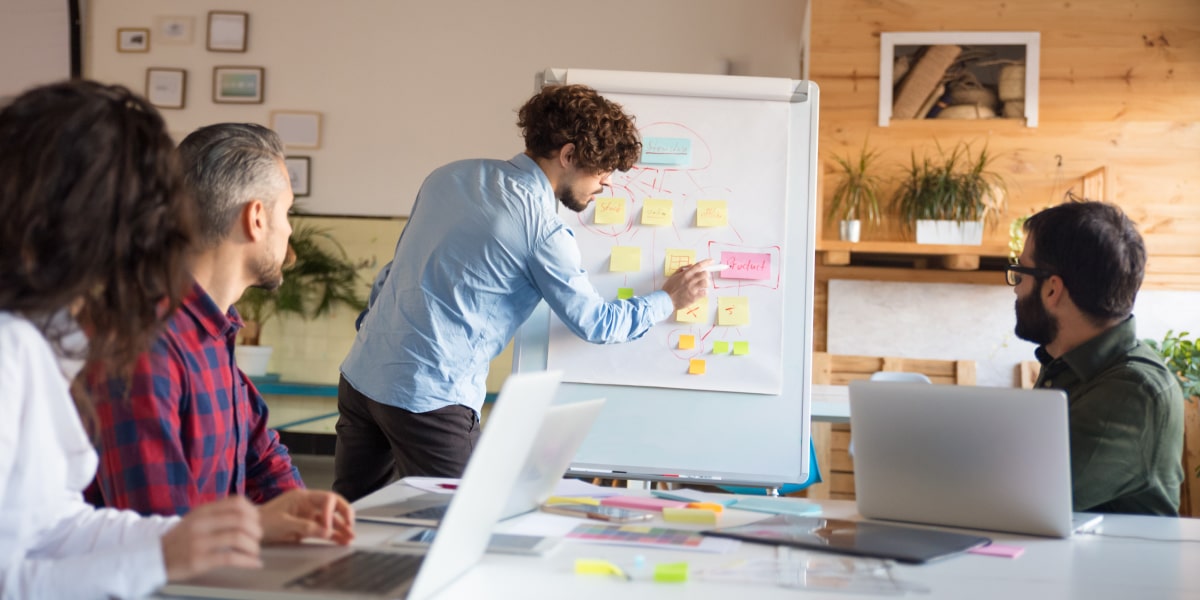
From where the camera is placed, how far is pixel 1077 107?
488 centimetres

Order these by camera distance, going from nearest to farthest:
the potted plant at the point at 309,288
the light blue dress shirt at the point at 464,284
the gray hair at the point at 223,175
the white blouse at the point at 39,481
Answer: the white blouse at the point at 39,481, the gray hair at the point at 223,175, the light blue dress shirt at the point at 464,284, the potted plant at the point at 309,288

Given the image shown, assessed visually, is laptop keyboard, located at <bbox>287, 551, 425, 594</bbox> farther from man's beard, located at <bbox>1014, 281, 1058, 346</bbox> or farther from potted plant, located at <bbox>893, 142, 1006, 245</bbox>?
potted plant, located at <bbox>893, 142, 1006, 245</bbox>

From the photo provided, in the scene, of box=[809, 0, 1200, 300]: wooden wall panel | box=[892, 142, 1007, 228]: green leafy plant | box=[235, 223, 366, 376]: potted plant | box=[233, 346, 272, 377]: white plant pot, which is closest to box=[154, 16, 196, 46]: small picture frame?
box=[235, 223, 366, 376]: potted plant

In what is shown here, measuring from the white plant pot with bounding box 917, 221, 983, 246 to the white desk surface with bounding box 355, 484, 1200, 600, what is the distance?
3.32 m

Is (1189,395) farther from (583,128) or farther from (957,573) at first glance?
(957,573)

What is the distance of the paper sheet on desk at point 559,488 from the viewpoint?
190 centimetres

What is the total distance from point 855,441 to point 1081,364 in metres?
0.55

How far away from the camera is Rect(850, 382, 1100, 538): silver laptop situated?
1.56 metres

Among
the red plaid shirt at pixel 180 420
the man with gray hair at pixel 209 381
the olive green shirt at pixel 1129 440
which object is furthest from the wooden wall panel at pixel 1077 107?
the red plaid shirt at pixel 180 420

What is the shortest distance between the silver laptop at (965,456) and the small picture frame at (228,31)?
199 inches

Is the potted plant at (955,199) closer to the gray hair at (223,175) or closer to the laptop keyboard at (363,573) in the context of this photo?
the gray hair at (223,175)

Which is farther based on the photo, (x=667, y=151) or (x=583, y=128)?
(x=667, y=151)

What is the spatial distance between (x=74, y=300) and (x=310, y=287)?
4930mm

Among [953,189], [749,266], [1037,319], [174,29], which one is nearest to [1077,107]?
[953,189]
